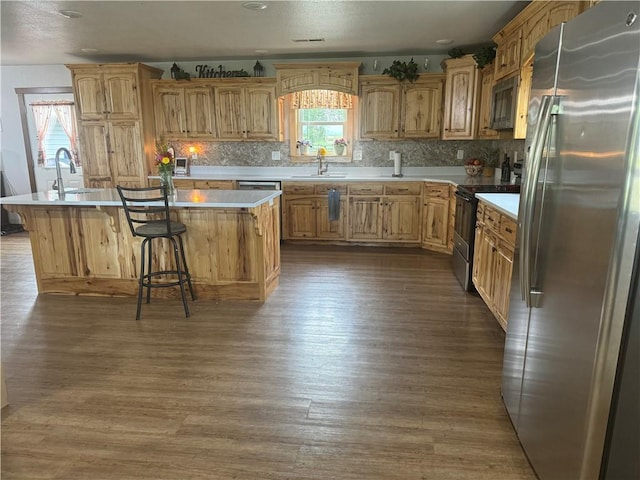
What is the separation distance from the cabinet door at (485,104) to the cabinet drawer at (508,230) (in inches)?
83.4

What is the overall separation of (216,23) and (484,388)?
13.1ft

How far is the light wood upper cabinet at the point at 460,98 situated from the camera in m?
5.18

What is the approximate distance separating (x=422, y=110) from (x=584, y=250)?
4.62 metres

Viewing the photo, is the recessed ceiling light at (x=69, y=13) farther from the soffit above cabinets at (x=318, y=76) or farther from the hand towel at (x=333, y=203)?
the hand towel at (x=333, y=203)

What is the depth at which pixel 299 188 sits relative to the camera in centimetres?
571

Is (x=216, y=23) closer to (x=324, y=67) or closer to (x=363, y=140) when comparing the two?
(x=324, y=67)

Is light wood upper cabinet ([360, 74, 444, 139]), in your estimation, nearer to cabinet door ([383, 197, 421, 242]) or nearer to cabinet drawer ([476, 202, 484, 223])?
cabinet door ([383, 197, 421, 242])

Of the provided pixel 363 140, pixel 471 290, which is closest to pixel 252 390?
pixel 471 290

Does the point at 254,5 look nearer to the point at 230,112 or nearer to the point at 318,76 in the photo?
the point at 318,76

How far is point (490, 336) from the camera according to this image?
121 inches

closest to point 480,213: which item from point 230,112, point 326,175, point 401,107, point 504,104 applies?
point 504,104

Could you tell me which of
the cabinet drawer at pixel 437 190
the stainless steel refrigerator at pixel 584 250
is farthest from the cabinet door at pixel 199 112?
the stainless steel refrigerator at pixel 584 250

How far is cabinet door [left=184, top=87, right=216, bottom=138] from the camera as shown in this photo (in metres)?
5.97

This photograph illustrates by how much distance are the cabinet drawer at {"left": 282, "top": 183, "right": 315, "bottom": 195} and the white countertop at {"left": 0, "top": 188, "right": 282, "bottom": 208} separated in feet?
5.64
